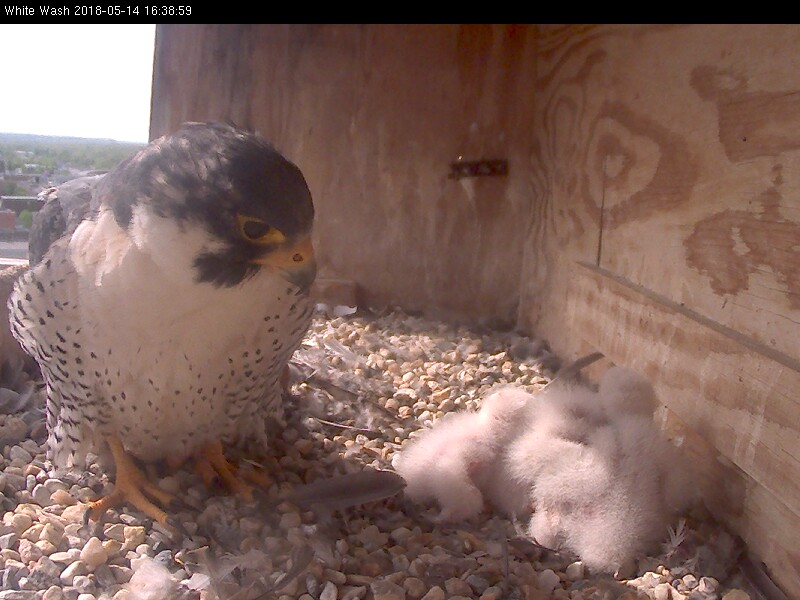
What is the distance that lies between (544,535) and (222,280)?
0.90 m

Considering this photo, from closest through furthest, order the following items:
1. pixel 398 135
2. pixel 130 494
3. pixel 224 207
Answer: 1. pixel 224 207
2. pixel 130 494
3. pixel 398 135

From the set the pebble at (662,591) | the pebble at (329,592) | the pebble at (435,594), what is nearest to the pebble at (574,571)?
the pebble at (662,591)

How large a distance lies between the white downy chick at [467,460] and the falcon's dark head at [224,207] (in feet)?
2.12

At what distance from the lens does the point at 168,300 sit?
1.42 meters

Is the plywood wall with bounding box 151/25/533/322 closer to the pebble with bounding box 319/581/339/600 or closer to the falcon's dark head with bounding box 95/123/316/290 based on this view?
the falcon's dark head with bounding box 95/123/316/290

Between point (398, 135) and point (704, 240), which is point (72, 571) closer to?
point (704, 240)

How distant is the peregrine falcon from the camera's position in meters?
1.33

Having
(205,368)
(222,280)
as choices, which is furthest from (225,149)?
(205,368)

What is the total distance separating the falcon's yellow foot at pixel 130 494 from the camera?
1.60 metres

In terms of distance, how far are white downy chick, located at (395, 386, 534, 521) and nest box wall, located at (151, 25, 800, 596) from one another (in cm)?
45

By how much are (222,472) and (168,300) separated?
0.60m

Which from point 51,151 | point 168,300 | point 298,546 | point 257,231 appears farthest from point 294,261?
point 298,546

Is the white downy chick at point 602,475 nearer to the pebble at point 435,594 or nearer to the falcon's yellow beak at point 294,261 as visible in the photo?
the pebble at point 435,594

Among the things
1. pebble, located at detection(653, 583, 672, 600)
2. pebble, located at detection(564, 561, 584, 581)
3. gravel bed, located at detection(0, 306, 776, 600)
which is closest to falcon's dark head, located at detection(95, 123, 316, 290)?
gravel bed, located at detection(0, 306, 776, 600)
